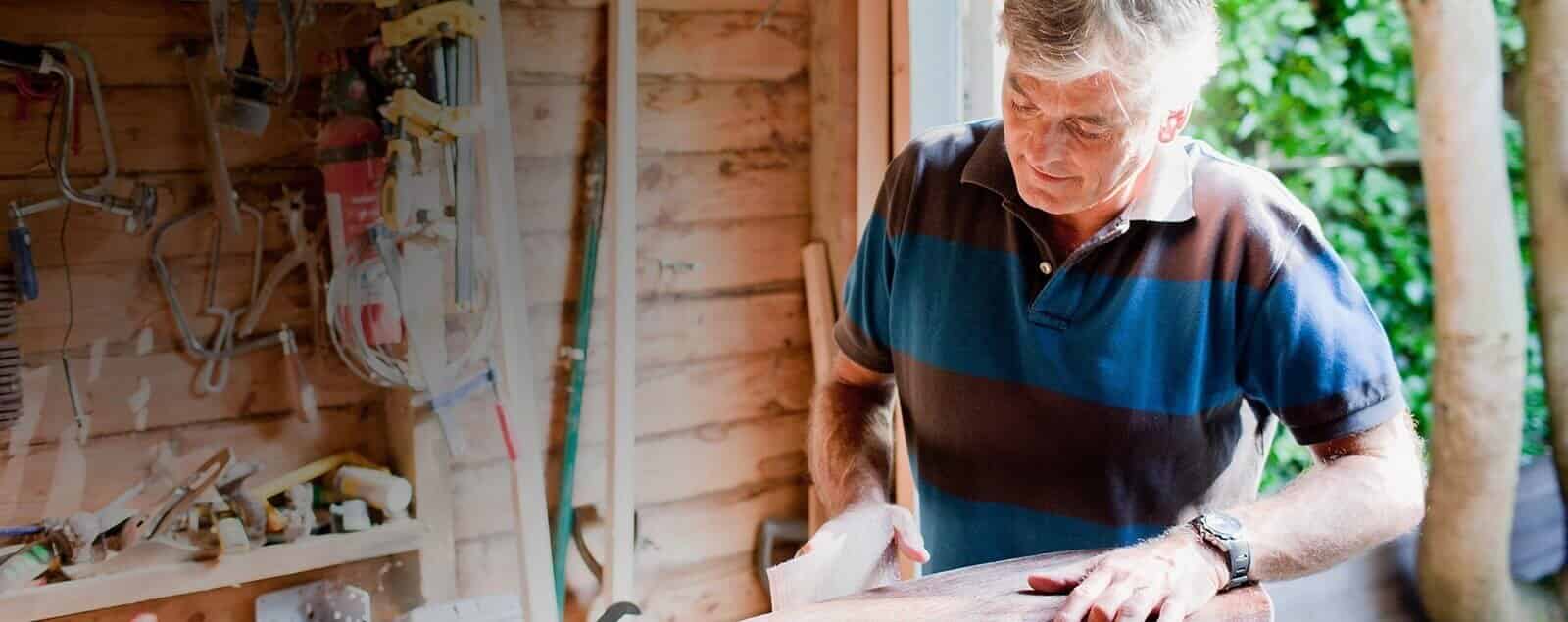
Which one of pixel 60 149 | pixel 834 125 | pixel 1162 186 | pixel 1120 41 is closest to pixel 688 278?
pixel 834 125

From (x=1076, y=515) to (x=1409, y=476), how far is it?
1.03 ft

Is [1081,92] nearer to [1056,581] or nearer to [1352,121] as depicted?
[1056,581]

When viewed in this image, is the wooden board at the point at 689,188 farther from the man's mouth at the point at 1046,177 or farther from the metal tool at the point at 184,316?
the man's mouth at the point at 1046,177

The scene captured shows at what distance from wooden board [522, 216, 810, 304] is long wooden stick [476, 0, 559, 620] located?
0.16 feet

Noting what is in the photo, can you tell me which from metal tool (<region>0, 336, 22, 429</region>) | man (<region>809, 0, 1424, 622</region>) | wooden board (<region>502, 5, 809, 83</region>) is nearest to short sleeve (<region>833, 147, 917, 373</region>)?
man (<region>809, 0, 1424, 622</region>)

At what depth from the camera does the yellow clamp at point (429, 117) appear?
1655 mm

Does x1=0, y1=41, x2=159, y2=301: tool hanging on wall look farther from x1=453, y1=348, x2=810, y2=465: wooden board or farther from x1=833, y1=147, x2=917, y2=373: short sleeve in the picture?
x1=833, y1=147, x2=917, y2=373: short sleeve

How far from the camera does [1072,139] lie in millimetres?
1080

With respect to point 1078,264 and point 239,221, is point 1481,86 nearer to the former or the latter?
point 1078,264

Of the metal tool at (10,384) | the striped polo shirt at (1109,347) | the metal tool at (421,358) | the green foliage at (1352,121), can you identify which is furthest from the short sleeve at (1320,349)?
the green foliage at (1352,121)

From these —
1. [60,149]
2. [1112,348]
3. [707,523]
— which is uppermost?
[60,149]

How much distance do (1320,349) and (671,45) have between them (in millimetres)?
1230

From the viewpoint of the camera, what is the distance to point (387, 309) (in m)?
1.74

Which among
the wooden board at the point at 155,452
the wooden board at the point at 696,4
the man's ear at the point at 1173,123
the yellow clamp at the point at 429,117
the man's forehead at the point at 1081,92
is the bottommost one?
the wooden board at the point at 155,452
